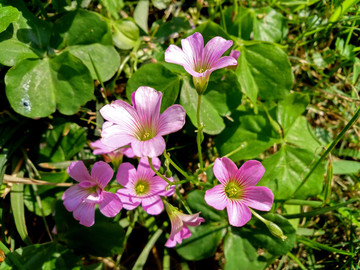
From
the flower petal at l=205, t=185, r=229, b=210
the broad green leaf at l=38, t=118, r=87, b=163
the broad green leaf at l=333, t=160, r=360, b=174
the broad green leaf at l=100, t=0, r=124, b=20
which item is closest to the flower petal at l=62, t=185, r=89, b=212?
the broad green leaf at l=38, t=118, r=87, b=163

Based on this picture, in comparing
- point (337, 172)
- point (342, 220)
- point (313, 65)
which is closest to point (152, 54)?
point (313, 65)

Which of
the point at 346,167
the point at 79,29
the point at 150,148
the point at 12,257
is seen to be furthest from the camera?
the point at 346,167

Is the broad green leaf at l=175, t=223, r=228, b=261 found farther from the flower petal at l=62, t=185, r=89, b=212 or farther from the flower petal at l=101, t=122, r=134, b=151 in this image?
the flower petal at l=101, t=122, r=134, b=151

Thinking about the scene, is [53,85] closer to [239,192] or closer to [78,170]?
[78,170]

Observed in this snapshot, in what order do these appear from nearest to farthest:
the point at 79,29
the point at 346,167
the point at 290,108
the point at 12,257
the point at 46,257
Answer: the point at 12,257 < the point at 46,257 < the point at 79,29 < the point at 290,108 < the point at 346,167

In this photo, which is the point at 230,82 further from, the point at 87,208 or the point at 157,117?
the point at 87,208

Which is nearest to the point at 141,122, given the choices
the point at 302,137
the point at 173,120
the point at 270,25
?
the point at 173,120

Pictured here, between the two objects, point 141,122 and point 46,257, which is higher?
point 141,122

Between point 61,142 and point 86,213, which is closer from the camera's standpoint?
point 86,213

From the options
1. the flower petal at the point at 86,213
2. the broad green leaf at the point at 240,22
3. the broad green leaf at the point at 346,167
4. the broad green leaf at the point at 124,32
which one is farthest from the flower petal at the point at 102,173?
the broad green leaf at the point at 346,167
